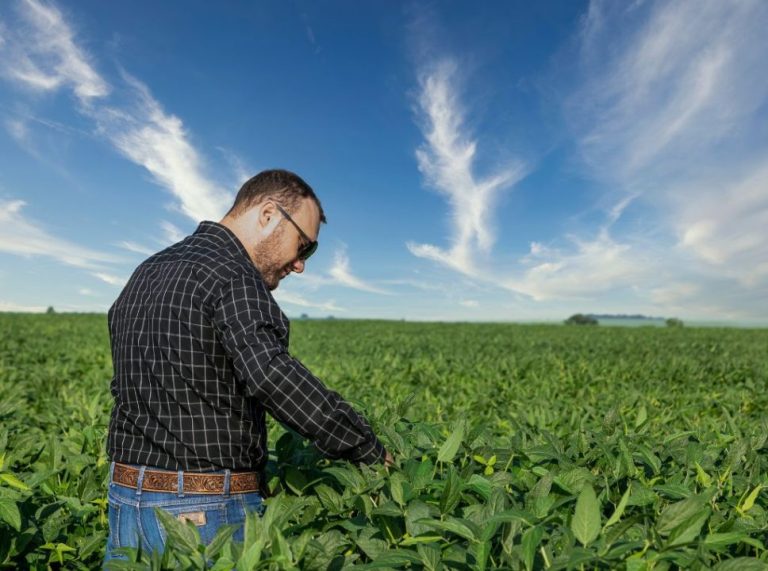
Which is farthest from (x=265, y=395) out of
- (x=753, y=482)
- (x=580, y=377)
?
(x=580, y=377)

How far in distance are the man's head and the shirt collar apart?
1.7 inches

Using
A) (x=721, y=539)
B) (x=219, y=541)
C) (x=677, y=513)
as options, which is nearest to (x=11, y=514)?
(x=219, y=541)

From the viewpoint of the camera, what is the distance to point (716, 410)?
24.8ft

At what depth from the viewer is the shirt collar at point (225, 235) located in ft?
8.30

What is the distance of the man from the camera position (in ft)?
7.06

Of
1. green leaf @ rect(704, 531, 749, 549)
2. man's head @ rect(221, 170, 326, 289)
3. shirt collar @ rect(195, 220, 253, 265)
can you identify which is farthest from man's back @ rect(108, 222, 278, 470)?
green leaf @ rect(704, 531, 749, 549)

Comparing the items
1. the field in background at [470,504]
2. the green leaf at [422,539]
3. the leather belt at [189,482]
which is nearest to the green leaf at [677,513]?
the field in background at [470,504]

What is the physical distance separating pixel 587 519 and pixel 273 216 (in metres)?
1.80

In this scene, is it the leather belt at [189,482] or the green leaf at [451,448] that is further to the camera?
the leather belt at [189,482]

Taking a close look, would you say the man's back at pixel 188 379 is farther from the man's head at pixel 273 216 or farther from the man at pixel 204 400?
the man's head at pixel 273 216

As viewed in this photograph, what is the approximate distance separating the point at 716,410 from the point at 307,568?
299 inches

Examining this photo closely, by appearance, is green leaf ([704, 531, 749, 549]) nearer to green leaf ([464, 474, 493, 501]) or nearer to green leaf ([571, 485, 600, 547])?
green leaf ([571, 485, 600, 547])

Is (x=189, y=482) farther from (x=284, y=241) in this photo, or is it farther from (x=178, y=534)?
(x=284, y=241)

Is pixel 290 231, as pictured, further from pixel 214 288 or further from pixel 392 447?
pixel 392 447
